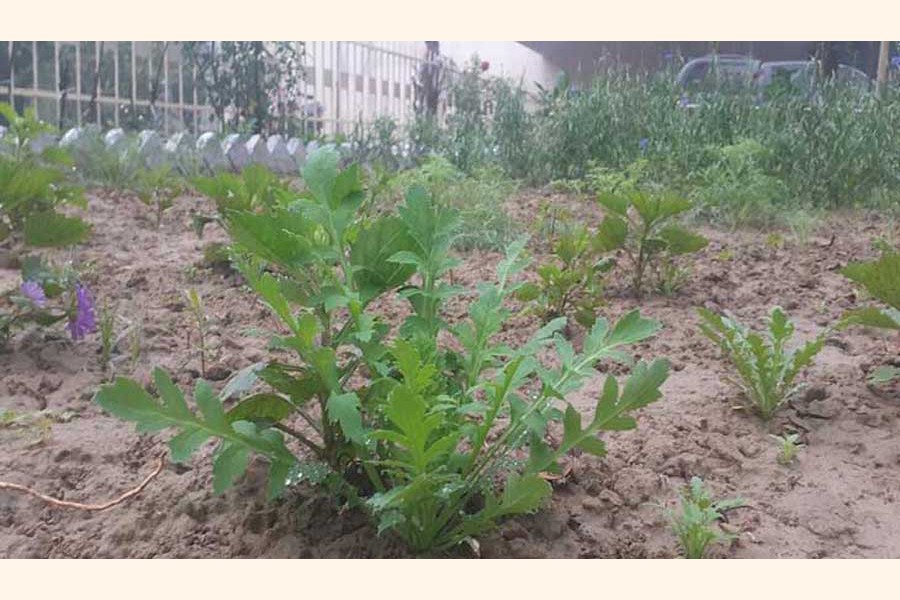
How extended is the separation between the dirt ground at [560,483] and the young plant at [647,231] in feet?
0.79

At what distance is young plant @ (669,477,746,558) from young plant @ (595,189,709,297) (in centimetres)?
141

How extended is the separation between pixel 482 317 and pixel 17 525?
0.86 m

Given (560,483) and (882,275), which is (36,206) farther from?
(882,275)

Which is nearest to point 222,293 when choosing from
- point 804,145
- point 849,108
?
point 804,145

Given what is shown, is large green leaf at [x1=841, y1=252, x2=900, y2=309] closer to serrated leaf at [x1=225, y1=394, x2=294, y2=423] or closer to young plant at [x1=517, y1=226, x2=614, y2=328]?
young plant at [x1=517, y1=226, x2=614, y2=328]

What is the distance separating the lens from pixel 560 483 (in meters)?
1.69

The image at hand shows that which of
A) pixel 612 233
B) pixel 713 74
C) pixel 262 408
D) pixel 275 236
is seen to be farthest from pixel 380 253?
pixel 713 74

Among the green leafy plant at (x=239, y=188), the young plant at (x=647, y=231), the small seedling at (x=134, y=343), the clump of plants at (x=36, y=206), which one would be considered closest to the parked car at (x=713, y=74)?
the young plant at (x=647, y=231)

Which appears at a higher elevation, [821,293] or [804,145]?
[804,145]

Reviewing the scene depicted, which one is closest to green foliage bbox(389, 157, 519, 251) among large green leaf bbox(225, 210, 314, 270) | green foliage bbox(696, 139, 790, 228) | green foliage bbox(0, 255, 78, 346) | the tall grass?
the tall grass

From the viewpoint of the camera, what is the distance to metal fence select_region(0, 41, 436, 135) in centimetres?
885

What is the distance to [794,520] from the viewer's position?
5.24ft

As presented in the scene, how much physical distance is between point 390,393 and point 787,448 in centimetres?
96

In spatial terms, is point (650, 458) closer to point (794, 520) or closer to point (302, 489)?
point (794, 520)
